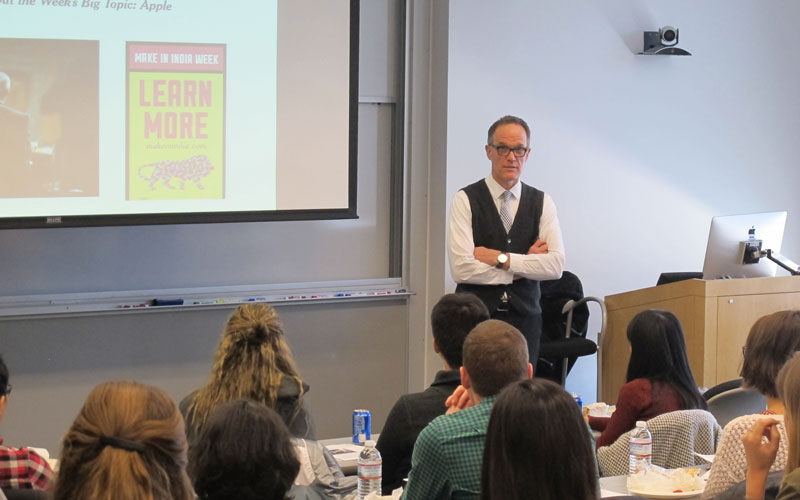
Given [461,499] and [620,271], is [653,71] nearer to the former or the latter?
[620,271]

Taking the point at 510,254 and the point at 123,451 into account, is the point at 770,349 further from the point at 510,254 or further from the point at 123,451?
the point at 123,451

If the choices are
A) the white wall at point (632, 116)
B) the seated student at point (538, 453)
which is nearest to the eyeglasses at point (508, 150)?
the white wall at point (632, 116)

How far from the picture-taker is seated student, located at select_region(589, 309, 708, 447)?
3357 millimetres

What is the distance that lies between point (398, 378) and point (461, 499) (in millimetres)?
3449

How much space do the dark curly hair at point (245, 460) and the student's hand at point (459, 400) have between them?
1040 millimetres

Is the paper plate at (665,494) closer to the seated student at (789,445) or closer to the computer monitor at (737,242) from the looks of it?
the seated student at (789,445)

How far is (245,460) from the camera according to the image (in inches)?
68.6

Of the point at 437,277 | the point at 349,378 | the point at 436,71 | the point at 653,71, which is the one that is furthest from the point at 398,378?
the point at 653,71

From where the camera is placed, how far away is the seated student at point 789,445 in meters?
2.00

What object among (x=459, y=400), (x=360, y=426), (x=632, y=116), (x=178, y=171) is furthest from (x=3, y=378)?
(x=632, y=116)

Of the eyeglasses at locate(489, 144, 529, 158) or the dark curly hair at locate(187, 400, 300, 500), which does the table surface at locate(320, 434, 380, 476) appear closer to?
the dark curly hair at locate(187, 400, 300, 500)

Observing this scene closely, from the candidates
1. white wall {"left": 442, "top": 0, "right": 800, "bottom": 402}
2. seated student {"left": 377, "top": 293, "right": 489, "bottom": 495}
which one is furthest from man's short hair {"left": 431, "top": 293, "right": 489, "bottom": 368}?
white wall {"left": 442, "top": 0, "right": 800, "bottom": 402}

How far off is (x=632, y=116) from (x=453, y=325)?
3.18 meters

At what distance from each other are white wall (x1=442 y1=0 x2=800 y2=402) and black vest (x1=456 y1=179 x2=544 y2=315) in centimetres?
84
